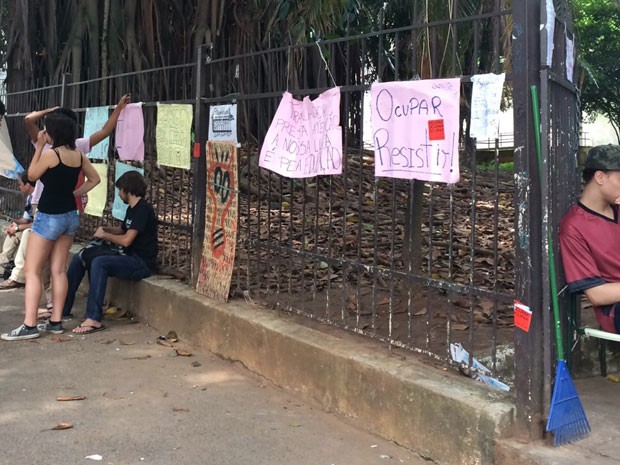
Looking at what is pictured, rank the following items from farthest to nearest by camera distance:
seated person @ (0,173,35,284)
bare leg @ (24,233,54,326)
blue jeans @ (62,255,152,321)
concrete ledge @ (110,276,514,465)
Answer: seated person @ (0,173,35,284)
blue jeans @ (62,255,152,321)
bare leg @ (24,233,54,326)
concrete ledge @ (110,276,514,465)

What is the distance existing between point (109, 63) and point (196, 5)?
5.14ft

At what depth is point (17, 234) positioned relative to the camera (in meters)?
7.59

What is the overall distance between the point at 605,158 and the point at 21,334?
456 centimetres

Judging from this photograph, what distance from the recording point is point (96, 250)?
604 cm

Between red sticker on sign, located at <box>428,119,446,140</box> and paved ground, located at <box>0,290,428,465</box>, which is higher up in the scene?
red sticker on sign, located at <box>428,119,446,140</box>

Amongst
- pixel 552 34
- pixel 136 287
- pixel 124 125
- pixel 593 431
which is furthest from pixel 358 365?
pixel 124 125

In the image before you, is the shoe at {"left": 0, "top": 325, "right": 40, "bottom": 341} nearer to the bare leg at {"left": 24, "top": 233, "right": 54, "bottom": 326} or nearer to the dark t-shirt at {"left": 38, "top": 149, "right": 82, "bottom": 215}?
the bare leg at {"left": 24, "top": 233, "right": 54, "bottom": 326}

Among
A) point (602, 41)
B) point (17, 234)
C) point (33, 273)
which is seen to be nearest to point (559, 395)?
point (33, 273)

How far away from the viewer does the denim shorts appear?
5.48 m

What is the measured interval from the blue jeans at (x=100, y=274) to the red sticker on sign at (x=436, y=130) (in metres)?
3.38

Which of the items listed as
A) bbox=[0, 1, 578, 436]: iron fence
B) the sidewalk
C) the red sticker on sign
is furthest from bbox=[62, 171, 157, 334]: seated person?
the red sticker on sign

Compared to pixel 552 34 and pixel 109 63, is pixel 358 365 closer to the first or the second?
pixel 552 34

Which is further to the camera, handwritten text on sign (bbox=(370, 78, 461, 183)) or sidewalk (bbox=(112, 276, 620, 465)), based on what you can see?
handwritten text on sign (bbox=(370, 78, 461, 183))

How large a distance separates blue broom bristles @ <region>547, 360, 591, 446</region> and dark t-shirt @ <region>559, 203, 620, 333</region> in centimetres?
40
